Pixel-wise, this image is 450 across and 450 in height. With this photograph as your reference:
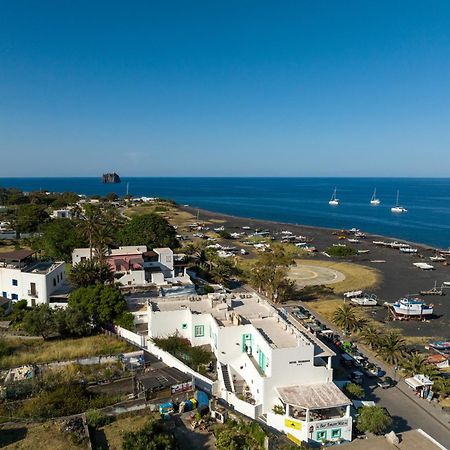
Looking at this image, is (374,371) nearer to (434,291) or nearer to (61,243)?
(434,291)

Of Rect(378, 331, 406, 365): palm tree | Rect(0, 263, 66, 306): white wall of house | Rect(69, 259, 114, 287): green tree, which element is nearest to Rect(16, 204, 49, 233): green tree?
Rect(0, 263, 66, 306): white wall of house

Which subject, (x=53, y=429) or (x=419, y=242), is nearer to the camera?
(x=53, y=429)

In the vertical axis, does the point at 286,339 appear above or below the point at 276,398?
above

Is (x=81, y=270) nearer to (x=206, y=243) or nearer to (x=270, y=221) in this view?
(x=206, y=243)

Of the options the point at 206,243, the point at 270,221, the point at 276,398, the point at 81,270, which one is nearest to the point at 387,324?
the point at 276,398

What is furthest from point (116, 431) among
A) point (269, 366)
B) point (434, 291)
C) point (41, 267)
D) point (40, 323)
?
point (434, 291)

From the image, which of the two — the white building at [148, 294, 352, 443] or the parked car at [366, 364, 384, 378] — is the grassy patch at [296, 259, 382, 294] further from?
the white building at [148, 294, 352, 443]
